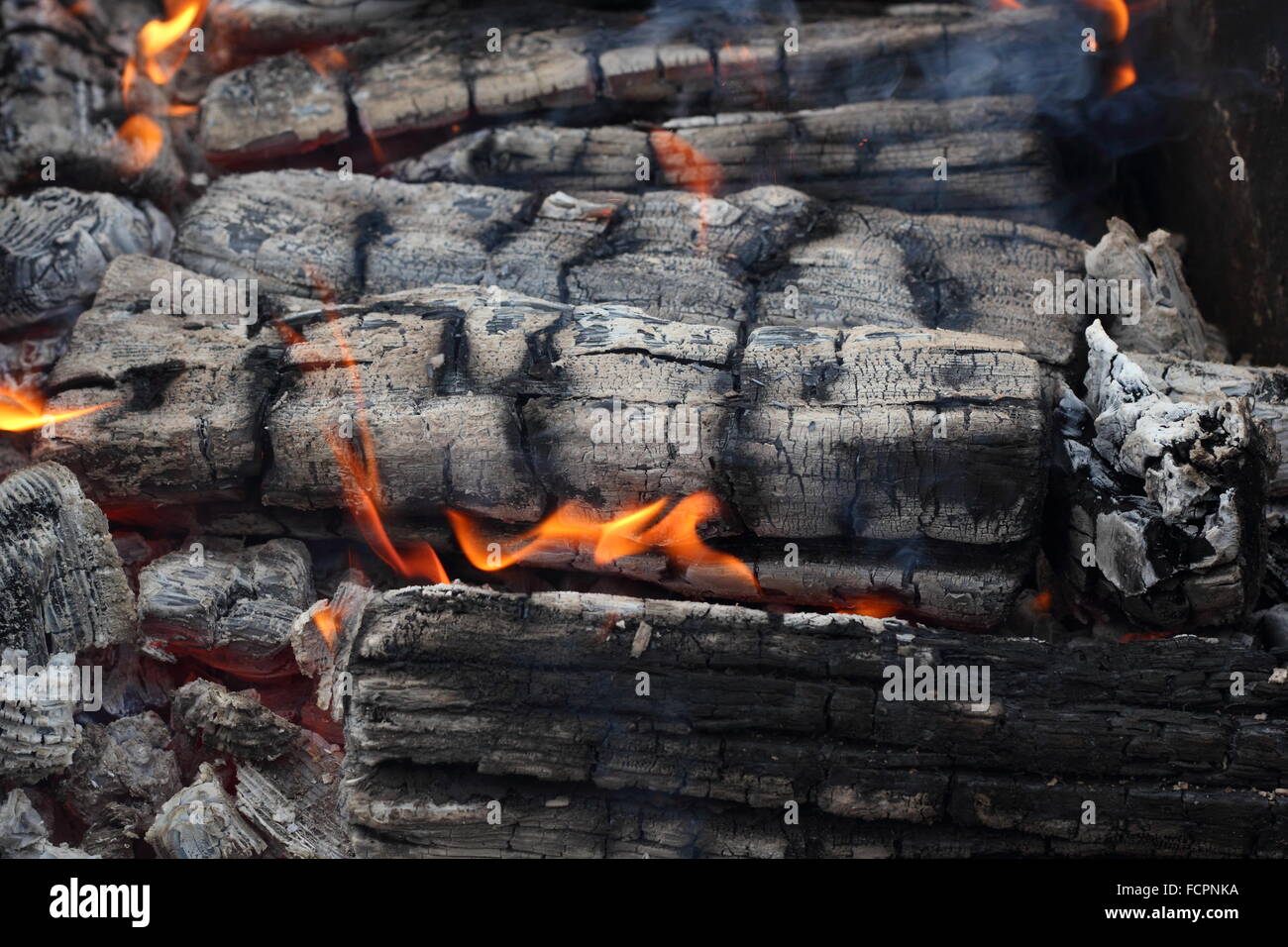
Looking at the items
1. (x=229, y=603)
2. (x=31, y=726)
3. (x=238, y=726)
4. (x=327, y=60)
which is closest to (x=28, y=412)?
(x=229, y=603)

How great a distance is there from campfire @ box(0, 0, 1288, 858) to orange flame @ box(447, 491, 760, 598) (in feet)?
0.05

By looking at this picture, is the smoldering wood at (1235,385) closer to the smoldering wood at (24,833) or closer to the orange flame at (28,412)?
the orange flame at (28,412)

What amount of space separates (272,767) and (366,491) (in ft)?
3.80

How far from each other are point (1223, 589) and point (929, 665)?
120 centimetres

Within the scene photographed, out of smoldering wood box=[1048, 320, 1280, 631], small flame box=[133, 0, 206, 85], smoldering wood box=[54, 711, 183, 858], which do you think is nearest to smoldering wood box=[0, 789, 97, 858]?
smoldering wood box=[54, 711, 183, 858]

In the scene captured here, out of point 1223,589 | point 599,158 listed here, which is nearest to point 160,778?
point 599,158

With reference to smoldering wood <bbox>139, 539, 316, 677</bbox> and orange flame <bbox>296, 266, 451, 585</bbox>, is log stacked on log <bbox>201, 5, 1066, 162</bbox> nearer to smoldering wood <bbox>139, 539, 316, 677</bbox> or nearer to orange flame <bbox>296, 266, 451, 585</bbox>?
orange flame <bbox>296, 266, 451, 585</bbox>

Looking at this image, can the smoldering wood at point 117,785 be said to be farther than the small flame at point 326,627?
No

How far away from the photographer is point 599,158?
19.7ft

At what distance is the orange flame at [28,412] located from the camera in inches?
187

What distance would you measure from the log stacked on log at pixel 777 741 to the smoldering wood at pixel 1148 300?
176 cm

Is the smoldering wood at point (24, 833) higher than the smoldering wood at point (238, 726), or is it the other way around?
the smoldering wood at point (238, 726)

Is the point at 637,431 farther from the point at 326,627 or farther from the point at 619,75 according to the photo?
the point at 619,75

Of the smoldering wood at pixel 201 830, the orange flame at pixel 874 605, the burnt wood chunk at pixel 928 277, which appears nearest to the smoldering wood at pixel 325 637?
the smoldering wood at pixel 201 830
